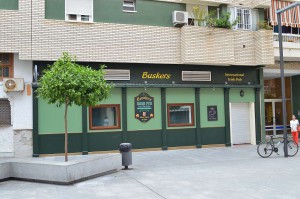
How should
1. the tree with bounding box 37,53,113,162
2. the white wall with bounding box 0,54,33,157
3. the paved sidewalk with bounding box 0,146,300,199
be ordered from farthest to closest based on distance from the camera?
1. the white wall with bounding box 0,54,33,157
2. the tree with bounding box 37,53,113,162
3. the paved sidewalk with bounding box 0,146,300,199

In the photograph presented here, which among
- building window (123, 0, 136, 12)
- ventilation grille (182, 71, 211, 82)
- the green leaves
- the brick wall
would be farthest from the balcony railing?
the green leaves

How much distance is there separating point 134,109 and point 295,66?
33.0ft

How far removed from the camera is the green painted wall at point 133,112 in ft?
50.9

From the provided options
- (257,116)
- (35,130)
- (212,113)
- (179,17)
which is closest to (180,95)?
(212,113)

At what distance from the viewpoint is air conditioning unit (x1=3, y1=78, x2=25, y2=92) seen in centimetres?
1362

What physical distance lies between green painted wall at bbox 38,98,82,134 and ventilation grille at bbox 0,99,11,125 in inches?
52.6

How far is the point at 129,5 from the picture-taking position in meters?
15.7

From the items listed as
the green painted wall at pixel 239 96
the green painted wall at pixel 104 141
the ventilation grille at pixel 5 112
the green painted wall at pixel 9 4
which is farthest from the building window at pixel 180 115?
the green painted wall at pixel 9 4

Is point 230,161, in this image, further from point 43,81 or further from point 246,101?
point 43,81

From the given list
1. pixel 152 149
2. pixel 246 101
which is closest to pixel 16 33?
pixel 152 149

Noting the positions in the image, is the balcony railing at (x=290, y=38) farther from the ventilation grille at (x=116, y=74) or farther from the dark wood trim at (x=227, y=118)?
the ventilation grille at (x=116, y=74)

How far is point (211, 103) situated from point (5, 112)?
9.65 metres

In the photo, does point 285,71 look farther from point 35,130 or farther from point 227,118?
point 35,130

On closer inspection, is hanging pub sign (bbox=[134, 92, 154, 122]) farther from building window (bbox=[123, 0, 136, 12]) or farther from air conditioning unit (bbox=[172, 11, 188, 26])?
building window (bbox=[123, 0, 136, 12])
